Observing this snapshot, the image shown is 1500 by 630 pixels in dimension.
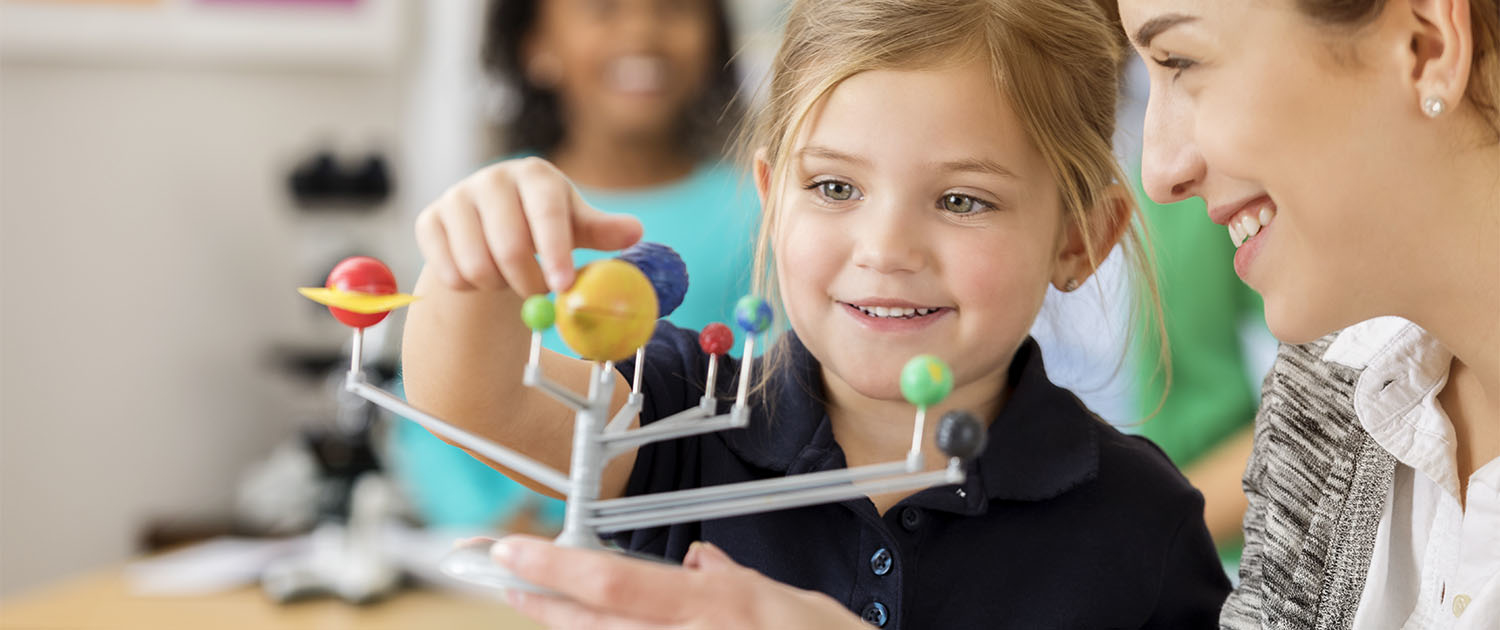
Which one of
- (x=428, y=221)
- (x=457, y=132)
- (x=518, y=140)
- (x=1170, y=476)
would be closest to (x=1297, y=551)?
(x=1170, y=476)

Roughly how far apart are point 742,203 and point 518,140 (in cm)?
125

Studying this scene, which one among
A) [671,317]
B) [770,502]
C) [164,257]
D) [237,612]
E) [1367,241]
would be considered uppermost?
[1367,241]

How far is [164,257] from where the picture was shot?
248 centimetres

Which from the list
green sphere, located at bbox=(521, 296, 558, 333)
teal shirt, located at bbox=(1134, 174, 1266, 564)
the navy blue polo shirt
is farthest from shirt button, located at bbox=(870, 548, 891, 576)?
teal shirt, located at bbox=(1134, 174, 1266, 564)

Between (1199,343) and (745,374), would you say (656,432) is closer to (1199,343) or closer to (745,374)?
(745,374)

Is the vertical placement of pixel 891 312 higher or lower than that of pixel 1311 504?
higher

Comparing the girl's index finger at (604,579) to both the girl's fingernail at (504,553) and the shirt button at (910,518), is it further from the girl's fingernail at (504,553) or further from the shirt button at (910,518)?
the shirt button at (910,518)

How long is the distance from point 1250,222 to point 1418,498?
0.89 ft

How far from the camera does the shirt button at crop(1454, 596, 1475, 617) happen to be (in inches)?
30.4

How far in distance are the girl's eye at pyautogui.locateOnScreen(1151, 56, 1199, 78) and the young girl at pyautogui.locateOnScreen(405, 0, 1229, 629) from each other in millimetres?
97

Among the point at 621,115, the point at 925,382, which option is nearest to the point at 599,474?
the point at 925,382

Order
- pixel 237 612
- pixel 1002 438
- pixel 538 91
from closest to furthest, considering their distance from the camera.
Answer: pixel 1002 438, pixel 237 612, pixel 538 91

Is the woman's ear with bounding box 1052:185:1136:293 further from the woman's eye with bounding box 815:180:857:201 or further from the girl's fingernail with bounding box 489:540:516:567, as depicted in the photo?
the girl's fingernail with bounding box 489:540:516:567

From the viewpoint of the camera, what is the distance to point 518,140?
7.95ft
